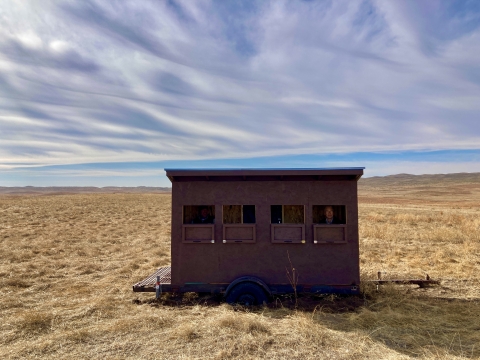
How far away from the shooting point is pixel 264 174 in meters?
7.38

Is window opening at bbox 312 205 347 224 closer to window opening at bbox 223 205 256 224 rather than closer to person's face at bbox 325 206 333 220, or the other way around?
person's face at bbox 325 206 333 220

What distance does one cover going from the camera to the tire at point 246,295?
283 inches

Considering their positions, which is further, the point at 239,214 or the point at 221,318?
the point at 239,214

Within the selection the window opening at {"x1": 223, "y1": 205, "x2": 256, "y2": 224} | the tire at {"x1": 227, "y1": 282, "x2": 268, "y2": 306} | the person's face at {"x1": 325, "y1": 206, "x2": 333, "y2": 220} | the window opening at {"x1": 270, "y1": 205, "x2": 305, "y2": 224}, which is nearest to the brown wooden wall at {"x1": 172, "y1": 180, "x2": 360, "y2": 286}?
the tire at {"x1": 227, "y1": 282, "x2": 268, "y2": 306}

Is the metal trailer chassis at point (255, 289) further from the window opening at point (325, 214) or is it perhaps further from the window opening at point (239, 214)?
the window opening at point (325, 214)

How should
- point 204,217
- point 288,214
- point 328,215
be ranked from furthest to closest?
point 288,214 → point 204,217 → point 328,215

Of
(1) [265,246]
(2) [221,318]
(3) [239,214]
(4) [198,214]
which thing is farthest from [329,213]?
(2) [221,318]

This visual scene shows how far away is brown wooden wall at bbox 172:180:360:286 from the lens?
24.2 ft

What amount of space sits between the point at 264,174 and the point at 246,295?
2664 millimetres

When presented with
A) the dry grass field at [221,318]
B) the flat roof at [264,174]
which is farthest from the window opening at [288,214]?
the dry grass field at [221,318]

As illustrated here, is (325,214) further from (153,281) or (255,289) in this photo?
(153,281)

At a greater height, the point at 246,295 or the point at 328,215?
the point at 328,215

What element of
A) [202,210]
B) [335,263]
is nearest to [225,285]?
[202,210]

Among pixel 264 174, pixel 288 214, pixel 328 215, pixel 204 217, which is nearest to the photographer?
pixel 264 174
